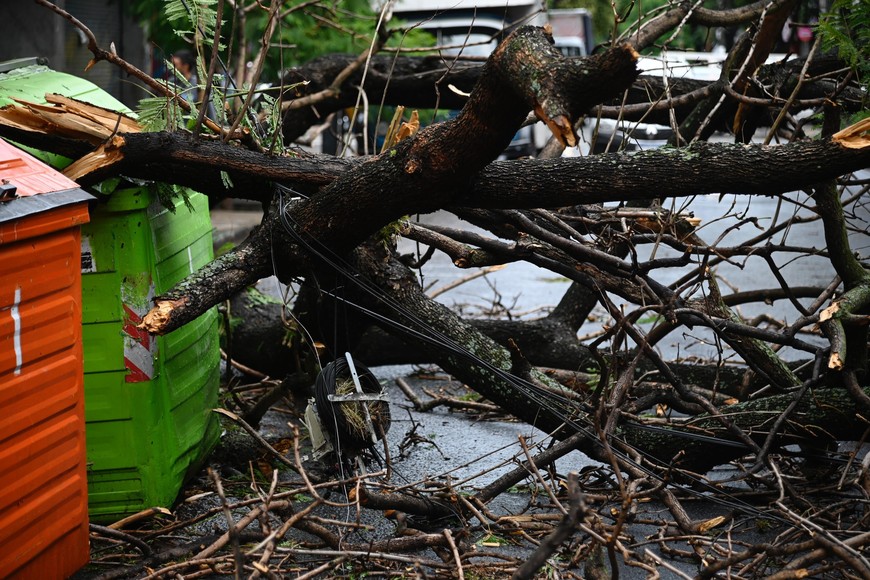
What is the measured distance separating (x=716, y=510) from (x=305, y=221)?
2.38 metres

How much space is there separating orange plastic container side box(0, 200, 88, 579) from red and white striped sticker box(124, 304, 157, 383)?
0.41m

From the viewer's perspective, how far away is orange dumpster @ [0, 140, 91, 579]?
306cm

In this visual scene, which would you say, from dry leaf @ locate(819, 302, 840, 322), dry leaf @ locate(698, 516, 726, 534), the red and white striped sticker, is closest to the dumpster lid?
the red and white striped sticker

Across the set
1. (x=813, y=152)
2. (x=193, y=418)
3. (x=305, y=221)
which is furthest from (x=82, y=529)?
(x=813, y=152)

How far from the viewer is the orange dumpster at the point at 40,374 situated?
3.06 metres

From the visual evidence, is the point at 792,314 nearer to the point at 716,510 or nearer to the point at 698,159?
the point at 716,510

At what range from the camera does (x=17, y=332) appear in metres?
3.10

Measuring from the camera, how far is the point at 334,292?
4492 mm

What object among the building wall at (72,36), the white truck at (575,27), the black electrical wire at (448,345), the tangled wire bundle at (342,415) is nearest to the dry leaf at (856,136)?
the black electrical wire at (448,345)

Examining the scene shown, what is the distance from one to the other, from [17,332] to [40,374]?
0.20m

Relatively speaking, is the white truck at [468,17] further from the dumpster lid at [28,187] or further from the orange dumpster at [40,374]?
the orange dumpster at [40,374]

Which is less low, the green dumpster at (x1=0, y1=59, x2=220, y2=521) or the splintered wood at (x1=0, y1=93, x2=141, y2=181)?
the splintered wood at (x1=0, y1=93, x2=141, y2=181)

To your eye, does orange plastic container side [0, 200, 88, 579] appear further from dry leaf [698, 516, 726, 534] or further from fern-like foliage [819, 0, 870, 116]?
fern-like foliage [819, 0, 870, 116]

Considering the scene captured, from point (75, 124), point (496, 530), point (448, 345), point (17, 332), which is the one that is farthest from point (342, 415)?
point (75, 124)
